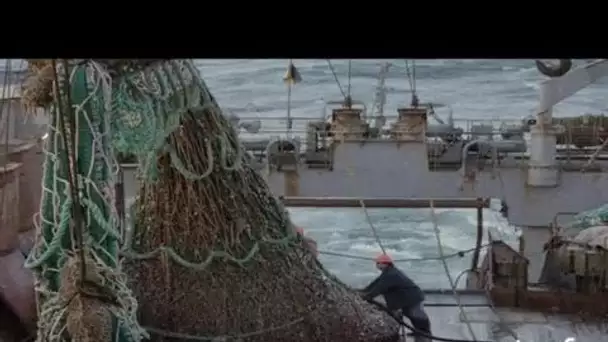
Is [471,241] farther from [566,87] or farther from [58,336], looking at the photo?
[58,336]

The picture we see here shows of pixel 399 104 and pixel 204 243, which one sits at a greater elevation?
pixel 399 104

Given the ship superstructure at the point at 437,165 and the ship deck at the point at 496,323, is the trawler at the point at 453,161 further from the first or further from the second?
the ship deck at the point at 496,323

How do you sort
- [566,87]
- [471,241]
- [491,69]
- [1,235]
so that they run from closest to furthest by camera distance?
1. [1,235]
2. [566,87]
3. [471,241]
4. [491,69]

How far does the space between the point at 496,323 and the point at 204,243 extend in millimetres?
2006

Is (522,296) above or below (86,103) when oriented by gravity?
below

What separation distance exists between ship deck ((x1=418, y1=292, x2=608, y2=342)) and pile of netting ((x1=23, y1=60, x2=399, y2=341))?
685mm

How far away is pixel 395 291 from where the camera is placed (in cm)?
498

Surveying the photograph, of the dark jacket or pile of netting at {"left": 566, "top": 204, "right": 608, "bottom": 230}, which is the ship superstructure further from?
the dark jacket

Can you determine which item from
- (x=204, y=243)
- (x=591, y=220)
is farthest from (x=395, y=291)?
(x=591, y=220)

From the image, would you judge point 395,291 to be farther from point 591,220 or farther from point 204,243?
point 591,220

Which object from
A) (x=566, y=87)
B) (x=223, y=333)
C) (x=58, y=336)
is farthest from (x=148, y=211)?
(x=566, y=87)

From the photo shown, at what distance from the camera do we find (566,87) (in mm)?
7695

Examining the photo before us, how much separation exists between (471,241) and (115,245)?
5.09 meters

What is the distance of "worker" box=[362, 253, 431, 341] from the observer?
4.92 m
